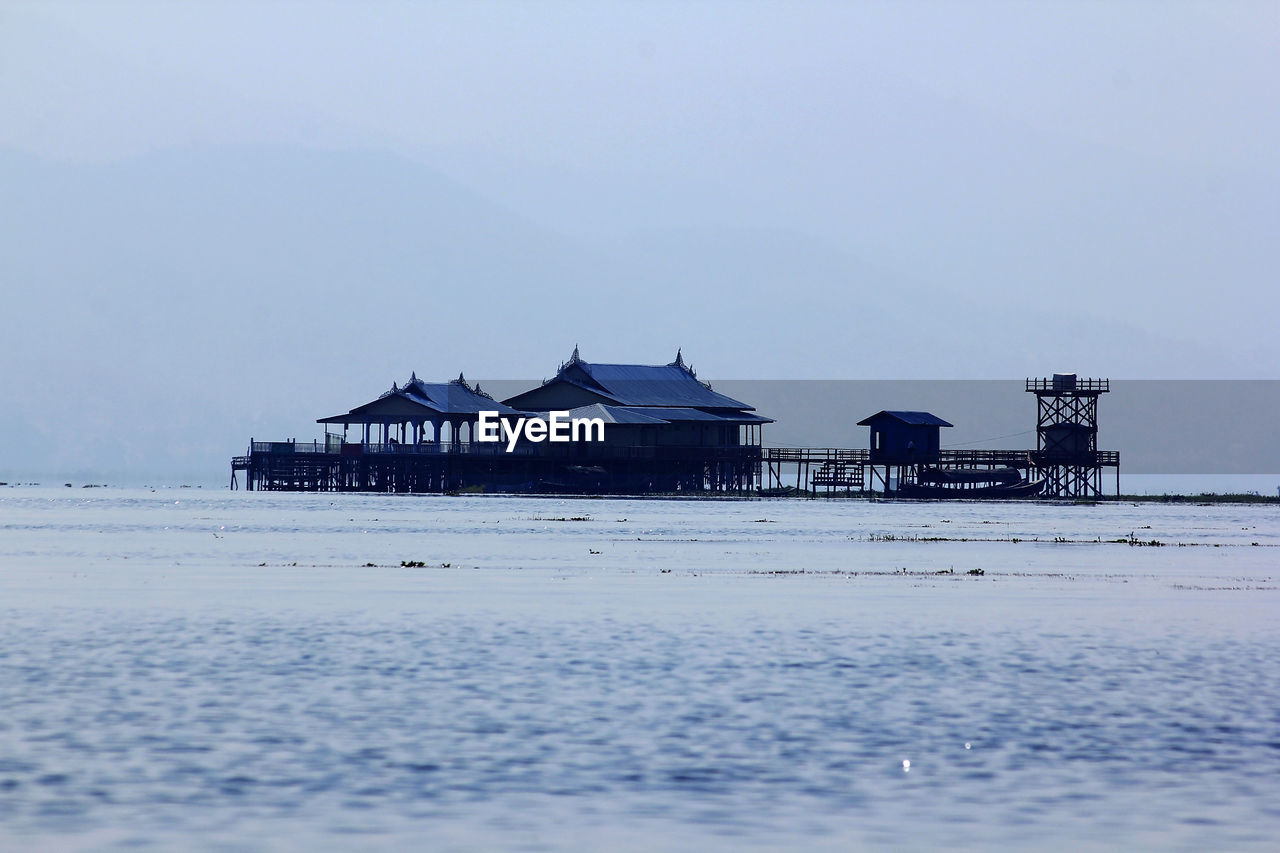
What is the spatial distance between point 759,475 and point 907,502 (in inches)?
536

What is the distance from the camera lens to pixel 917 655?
75.2ft

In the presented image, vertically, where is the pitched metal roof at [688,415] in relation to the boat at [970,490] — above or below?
above

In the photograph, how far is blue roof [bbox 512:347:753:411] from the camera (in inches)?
4673

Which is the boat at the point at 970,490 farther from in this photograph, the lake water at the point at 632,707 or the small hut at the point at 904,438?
the lake water at the point at 632,707

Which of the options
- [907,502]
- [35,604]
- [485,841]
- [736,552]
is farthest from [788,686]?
[907,502]

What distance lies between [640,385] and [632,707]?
342 feet

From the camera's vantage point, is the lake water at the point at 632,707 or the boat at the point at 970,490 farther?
the boat at the point at 970,490

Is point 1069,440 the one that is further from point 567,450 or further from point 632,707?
point 632,707

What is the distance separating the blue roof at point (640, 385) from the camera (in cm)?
11869

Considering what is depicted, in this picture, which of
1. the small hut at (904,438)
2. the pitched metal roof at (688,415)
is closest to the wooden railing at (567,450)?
the pitched metal roof at (688,415)

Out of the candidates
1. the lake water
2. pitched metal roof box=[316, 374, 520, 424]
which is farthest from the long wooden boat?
the lake water

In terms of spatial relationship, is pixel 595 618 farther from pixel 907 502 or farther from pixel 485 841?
pixel 907 502

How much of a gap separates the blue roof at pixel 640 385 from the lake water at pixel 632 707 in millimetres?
77599

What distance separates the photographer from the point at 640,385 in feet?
400
